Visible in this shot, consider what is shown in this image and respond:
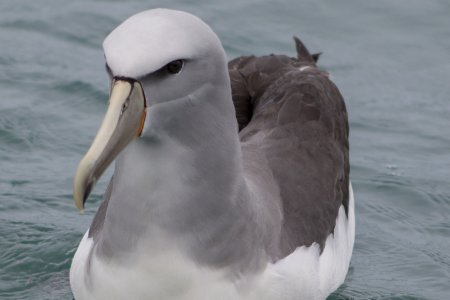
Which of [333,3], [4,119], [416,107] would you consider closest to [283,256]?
[4,119]

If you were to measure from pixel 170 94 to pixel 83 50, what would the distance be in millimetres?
6983

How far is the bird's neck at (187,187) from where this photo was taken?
676 cm

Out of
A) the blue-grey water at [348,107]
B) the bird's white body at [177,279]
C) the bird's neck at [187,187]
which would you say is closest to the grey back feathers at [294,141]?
the bird's white body at [177,279]

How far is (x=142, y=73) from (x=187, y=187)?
926 mm

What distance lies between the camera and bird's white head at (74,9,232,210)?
619 centimetres

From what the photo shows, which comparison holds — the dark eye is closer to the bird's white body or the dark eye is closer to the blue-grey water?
the bird's white body

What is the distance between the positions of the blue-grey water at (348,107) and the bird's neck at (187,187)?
1888 millimetres

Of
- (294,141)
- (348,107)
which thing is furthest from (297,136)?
(348,107)

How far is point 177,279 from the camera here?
23.3 ft

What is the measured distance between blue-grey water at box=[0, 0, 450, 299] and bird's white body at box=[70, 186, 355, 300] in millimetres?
1268

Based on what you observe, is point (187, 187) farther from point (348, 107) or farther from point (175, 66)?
point (348, 107)

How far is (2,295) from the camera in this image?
8633 millimetres

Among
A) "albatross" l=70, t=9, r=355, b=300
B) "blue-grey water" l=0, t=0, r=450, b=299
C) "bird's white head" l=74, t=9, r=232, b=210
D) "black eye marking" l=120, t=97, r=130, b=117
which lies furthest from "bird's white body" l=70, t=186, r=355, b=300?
"blue-grey water" l=0, t=0, r=450, b=299

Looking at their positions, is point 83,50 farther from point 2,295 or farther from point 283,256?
point 283,256
